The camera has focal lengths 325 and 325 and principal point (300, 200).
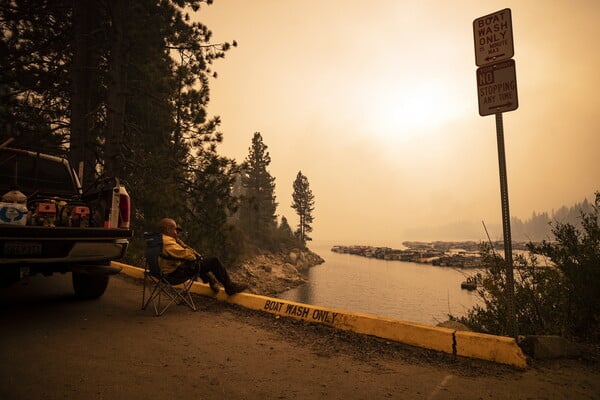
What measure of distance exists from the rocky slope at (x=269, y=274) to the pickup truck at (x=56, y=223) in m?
32.2

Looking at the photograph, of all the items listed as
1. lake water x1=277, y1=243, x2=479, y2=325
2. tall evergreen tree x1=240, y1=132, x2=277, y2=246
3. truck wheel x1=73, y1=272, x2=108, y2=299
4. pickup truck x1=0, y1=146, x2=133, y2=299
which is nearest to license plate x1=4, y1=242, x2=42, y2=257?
pickup truck x1=0, y1=146, x2=133, y2=299

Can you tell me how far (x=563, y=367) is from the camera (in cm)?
298

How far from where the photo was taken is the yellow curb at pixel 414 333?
3072mm

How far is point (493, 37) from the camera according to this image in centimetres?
354

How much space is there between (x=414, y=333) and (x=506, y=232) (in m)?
1.46

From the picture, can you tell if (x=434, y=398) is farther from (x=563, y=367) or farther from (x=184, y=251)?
(x=184, y=251)

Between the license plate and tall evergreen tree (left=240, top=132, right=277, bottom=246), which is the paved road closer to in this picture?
the license plate

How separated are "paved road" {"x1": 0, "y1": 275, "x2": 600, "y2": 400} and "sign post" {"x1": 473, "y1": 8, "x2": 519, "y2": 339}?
926 mm

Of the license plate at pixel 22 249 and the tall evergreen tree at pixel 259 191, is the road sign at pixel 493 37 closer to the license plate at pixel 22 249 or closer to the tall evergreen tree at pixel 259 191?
the license plate at pixel 22 249

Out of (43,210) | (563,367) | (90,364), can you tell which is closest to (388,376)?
(563,367)

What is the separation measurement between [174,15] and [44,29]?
386cm

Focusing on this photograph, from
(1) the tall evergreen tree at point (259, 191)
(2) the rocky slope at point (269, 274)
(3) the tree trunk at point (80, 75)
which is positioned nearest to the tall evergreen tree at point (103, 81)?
(3) the tree trunk at point (80, 75)

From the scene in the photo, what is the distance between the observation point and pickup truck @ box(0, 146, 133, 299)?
11.6 feet

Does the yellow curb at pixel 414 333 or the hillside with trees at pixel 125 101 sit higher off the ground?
the hillside with trees at pixel 125 101
